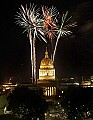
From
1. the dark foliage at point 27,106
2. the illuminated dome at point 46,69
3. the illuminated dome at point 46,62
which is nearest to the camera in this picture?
the dark foliage at point 27,106

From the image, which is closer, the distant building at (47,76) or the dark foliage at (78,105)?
the dark foliage at (78,105)

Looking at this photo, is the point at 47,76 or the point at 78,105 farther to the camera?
the point at 47,76

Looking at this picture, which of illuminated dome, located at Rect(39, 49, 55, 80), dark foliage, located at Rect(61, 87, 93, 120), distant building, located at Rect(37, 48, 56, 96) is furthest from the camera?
illuminated dome, located at Rect(39, 49, 55, 80)

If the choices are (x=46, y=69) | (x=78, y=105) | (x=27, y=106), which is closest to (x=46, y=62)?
(x=46, y=69)

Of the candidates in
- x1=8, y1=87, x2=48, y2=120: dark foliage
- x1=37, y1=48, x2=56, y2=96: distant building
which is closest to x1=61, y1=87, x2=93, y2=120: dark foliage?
x1=8, y1=87, x2=48, y2=120: dark foliage

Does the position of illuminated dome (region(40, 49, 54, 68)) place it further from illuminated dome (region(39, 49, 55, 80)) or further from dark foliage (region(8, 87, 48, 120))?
dark foliage (region(8, 87, 48, 120))

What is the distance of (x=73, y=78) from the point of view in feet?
260

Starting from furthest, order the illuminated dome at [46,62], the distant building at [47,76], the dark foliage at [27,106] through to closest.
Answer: the illuminated dome at [46,62] → the distant building at [47,76] → the dark foliage at [27,106]

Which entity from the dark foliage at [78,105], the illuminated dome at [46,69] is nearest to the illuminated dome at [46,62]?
the illuminated dome at [46,69]

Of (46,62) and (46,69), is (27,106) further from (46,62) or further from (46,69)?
(46,69)

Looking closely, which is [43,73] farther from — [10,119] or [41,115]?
[10,119]

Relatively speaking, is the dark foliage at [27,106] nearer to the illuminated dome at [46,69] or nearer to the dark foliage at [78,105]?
the dark foliage at [78,105]

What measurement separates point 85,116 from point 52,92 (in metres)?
30.2

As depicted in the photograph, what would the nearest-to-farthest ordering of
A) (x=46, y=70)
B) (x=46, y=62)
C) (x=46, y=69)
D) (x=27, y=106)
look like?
(x=27, y=106)
(x=46, y=62)
(x=46, y=69)
(x=46, y=70)
